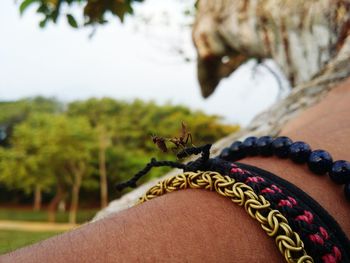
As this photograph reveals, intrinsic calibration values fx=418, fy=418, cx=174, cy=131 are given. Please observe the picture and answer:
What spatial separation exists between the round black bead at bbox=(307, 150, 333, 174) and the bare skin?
41 mm

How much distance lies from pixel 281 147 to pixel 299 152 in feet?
0.15

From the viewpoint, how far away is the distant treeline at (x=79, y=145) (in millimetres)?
30672

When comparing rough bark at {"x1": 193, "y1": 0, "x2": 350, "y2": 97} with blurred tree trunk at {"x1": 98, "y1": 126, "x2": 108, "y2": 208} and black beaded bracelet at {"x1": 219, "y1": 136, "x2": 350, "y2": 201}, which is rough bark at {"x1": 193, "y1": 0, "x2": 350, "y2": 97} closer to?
black beaded bracelet at {"x1": 219, "y1": 136, "x2": 350, "y2": 201}

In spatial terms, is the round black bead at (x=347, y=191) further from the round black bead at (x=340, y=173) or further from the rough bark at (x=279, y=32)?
the rough bark at (x=279, y=32)

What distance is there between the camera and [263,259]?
23.8 inches

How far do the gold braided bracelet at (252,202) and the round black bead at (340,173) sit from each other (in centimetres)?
19

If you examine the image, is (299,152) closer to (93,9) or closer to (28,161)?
(93,9)

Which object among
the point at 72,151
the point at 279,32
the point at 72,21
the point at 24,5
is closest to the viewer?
the point at 24,5

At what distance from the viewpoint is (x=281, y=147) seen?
2.86 ft

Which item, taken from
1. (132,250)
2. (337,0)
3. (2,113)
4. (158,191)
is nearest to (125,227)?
(132,250)

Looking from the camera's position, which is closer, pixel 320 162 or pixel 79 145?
pixel 320 162

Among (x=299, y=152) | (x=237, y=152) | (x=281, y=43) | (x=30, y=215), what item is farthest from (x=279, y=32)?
(x=30, y=215)

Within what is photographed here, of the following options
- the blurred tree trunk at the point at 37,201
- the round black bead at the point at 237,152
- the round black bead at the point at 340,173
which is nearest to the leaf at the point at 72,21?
the round black bead at the point at 237,152

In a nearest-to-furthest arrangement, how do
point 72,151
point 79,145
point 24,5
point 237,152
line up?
point 237,152 → point 24,5 → point 72,151 → point 79,145
